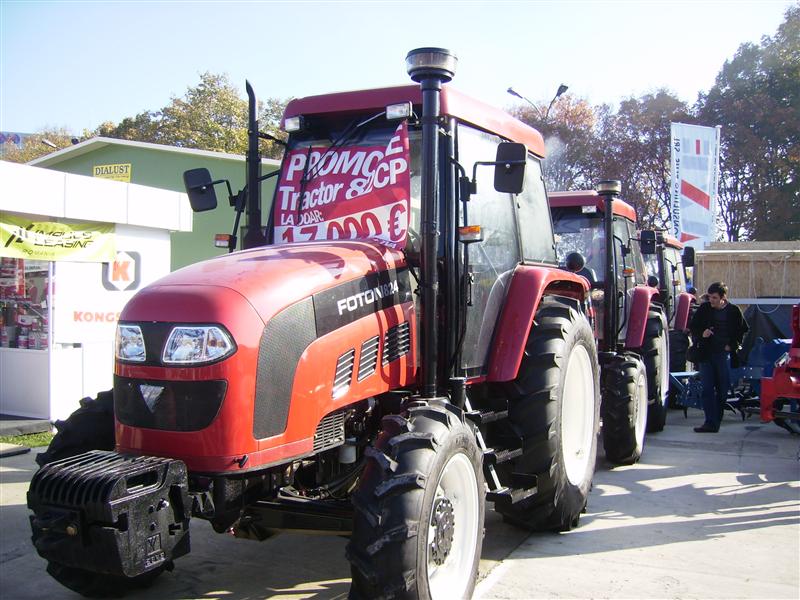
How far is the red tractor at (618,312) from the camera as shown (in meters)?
6.75

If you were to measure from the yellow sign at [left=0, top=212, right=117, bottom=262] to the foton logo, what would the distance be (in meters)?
0.19

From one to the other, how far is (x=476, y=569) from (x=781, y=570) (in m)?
2.00

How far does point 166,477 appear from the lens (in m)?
2.79

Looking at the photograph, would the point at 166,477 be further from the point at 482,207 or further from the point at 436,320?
the point at 482,207

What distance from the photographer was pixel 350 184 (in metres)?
4.09

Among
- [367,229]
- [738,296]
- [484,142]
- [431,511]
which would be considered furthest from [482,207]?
[738,296]

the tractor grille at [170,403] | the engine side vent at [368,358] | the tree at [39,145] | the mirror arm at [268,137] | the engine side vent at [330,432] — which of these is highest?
the tree at [39,145]

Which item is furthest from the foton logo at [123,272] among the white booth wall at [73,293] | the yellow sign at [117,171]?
the yellow sign at [117,171]

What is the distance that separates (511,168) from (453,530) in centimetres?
180

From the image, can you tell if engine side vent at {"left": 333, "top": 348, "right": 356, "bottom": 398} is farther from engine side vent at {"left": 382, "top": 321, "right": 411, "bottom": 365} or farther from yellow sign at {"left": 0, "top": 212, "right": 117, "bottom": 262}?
yellow sign at {"left": 0, "top": 212, "right": 117, "bottom": 262}

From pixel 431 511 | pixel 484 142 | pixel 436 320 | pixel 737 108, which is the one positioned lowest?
pixel 431 511

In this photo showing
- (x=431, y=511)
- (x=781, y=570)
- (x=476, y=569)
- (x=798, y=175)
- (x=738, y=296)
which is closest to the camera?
(x=431, y=511)

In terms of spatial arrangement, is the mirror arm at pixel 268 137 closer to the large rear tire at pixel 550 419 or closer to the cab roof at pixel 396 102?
the cab roof at pixel 396 102

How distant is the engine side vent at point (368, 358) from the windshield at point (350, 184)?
A: 65 cm
